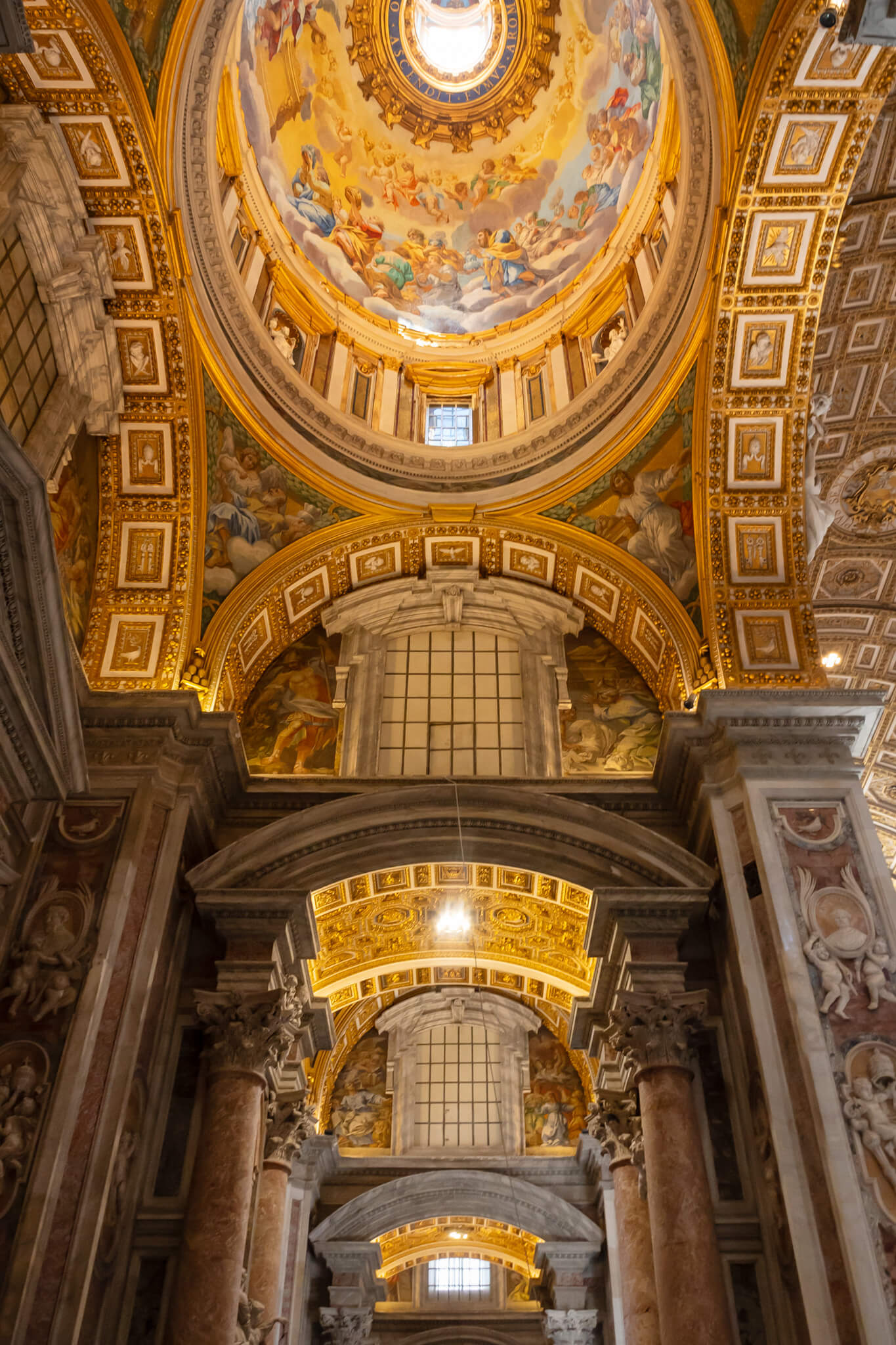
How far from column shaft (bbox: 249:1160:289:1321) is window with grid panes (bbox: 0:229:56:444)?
9.75m

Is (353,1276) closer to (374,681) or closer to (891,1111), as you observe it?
(374,681)

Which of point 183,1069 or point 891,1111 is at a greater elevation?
point 183,1069

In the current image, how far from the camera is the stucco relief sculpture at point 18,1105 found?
9320 millimetres

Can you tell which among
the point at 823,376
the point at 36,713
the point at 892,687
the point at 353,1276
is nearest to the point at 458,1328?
the point at 353,1276

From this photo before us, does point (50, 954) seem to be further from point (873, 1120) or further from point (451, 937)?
point (873, 1120)

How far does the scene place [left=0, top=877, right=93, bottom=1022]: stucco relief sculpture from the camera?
33.9 ft

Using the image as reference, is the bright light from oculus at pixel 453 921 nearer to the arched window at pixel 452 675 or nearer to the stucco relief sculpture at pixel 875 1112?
the arched window at pixel 452 675

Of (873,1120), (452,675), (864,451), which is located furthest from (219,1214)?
(864,451)

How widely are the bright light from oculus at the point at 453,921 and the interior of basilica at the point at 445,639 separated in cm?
16

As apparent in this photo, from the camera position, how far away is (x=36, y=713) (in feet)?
33.0

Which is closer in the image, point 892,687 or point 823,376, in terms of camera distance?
point 823,376

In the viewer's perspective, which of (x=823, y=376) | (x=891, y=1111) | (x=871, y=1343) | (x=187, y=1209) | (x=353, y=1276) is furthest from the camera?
(x=353, y=1276)

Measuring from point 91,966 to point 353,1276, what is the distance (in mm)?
11328

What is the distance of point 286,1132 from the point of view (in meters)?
14.3
